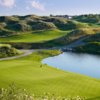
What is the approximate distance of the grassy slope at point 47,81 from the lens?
62.6m

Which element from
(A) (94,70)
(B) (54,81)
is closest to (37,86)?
(B) (54,81)

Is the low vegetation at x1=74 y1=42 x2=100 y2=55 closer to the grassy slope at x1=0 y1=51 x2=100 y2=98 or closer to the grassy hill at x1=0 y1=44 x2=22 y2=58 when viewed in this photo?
the grassy hill at x1=0 y1=44 x2=22 y2=58

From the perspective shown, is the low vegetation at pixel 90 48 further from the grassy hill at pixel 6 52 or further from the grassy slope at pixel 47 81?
the grassy slope at pixel 47 81

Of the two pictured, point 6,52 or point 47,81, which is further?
point 6,52

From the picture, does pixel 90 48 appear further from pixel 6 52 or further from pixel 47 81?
pixel 47 81

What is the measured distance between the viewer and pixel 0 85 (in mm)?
65250

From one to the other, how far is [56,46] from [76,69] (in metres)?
75.2

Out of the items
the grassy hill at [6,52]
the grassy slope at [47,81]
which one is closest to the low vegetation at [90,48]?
the grassy hill at [6,52]

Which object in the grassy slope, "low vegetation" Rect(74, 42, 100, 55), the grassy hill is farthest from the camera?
"low vegetation" Rect(74, 42, 100, 55)

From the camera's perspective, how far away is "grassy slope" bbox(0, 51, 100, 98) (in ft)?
205

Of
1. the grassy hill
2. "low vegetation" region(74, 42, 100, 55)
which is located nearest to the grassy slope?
the grassy hill

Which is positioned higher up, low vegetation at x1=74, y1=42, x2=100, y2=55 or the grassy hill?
the grassy hill

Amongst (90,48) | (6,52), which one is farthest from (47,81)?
(90,48)

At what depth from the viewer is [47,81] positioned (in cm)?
6956
